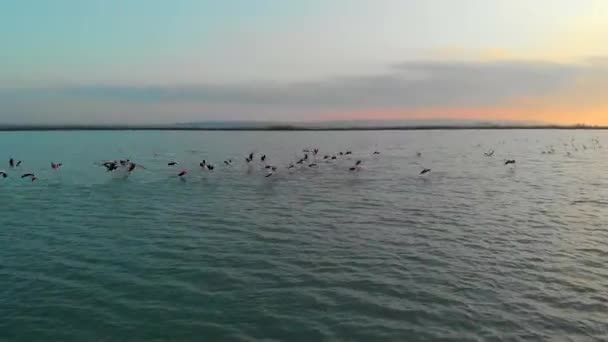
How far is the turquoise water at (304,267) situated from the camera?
10289 mm

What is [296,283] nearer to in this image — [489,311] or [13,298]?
[489,311]

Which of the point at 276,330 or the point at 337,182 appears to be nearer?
the point at 276,330

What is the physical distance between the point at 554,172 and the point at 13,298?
146 ft

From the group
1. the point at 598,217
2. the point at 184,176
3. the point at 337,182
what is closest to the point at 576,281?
the point at 598,217

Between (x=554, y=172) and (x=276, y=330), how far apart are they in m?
41.0

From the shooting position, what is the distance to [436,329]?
10.0 meters

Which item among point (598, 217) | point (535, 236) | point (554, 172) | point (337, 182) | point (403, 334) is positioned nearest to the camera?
point (403, 334)

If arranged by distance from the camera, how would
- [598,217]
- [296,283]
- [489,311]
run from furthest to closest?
[598,217]
[296,283]
[489,311]

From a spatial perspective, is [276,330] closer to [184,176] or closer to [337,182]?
[337,182]

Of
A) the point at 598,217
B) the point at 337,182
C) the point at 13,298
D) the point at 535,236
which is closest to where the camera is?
the point at 13,298

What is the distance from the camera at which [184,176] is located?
128ft

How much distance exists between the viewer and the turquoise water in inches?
405

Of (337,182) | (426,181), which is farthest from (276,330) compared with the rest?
(426,181)

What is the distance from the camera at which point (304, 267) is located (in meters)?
14.1
